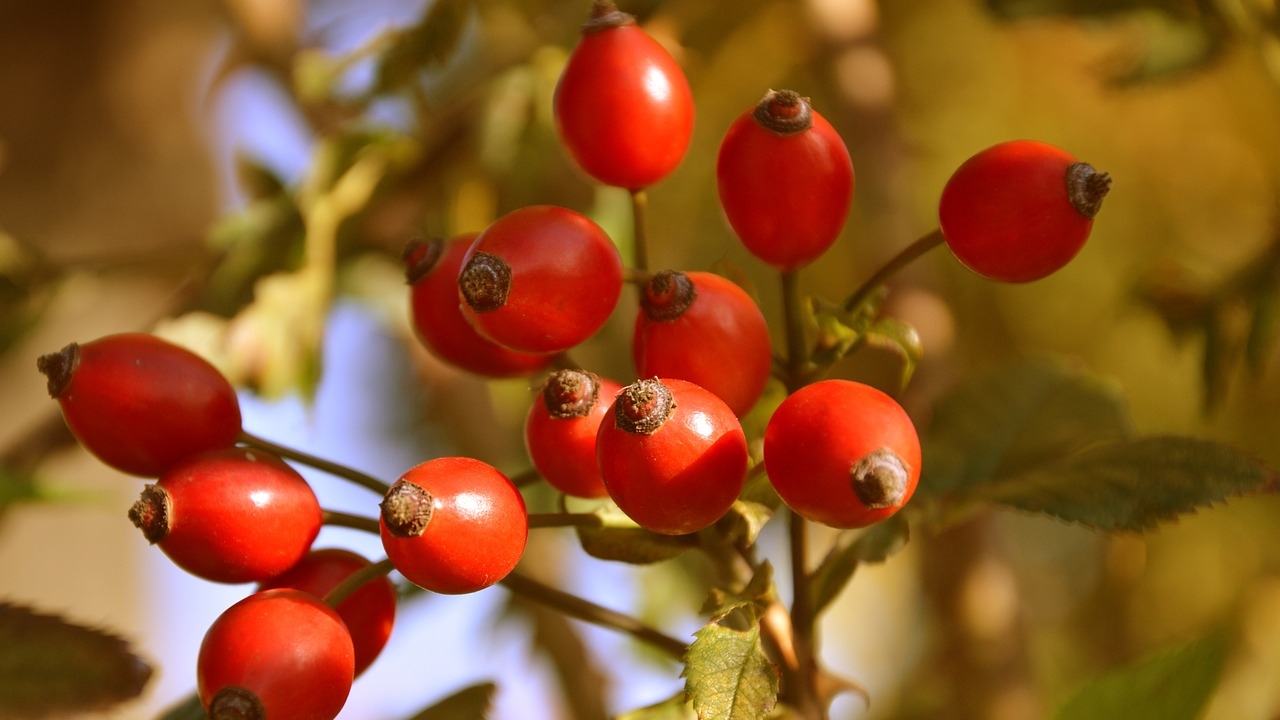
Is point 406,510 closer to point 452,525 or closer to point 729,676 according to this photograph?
point 452,525

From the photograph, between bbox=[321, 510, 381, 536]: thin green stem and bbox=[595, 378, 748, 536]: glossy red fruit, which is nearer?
bbox=[595, 378, 748, 536]: glossy red fruit

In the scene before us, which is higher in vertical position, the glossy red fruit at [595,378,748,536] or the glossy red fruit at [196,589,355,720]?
the glossy red fruit at [595,378,748,536]

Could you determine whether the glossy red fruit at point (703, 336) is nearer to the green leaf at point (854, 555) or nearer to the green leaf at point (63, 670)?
the green leaf at point (854, 555)

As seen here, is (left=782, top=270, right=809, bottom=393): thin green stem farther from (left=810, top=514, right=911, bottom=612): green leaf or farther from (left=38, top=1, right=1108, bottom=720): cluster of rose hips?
(left=810, top=514, right=911, bottom=612): green leaf

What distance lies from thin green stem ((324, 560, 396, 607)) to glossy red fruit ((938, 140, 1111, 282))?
1.20 feet

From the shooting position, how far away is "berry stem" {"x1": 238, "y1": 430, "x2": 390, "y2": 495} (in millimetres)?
618

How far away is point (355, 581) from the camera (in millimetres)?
552

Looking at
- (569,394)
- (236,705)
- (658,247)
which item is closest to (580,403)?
(569,394)

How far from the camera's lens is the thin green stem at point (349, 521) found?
60cm

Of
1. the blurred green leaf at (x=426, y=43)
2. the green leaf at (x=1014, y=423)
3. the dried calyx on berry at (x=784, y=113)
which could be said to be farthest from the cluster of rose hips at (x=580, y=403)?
the blurred green leaf at (x=426, y=43)

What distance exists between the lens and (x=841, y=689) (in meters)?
0.71

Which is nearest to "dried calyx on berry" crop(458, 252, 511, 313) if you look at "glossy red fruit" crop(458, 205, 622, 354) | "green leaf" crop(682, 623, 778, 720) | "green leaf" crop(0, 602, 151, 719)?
"glossy red fruit" crop(458, 205, 622, 354)

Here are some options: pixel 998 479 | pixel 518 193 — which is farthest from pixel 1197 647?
pixel 518 193

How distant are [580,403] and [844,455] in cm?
14
